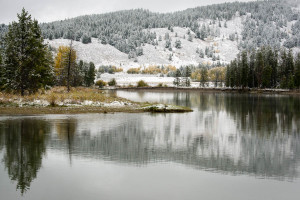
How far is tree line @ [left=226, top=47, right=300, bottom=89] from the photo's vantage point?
125500mm

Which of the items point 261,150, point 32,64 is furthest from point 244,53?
point 261,150

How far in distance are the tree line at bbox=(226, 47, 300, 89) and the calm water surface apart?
103 metres

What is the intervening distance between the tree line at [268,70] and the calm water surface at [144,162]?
336 feet

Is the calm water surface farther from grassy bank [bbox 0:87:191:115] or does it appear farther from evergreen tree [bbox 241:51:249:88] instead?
evergreen tree [bbox 241:51:249:88]

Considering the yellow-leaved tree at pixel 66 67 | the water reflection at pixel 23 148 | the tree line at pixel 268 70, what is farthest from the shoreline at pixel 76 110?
the tree line at pixel 268 70

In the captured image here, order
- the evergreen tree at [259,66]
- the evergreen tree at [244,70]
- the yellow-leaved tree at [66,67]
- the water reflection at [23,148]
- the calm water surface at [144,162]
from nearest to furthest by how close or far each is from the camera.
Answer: the calm water surface at [144,162] → the water reflection at [23,148] → the yellow-leaved tree at [66,67] → the evergreen tree at [259,66] → the evergreen tree at [244,70]

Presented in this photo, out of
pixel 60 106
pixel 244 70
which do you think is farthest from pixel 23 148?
pixel 244 70

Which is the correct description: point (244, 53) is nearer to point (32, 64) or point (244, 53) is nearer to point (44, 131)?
point (32, 64)

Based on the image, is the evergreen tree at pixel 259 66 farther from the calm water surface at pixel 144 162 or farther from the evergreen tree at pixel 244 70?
the calm water surface at pixel 144 162

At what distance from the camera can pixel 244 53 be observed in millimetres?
133875

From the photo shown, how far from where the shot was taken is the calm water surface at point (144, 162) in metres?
13.7

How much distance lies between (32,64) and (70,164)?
1488 inches

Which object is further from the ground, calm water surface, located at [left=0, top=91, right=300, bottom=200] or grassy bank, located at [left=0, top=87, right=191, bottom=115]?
grassy bank, located at [left=0, top=87, right=191, bottom=115]

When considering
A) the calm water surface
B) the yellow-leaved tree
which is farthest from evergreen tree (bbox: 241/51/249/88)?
the calm water surface
